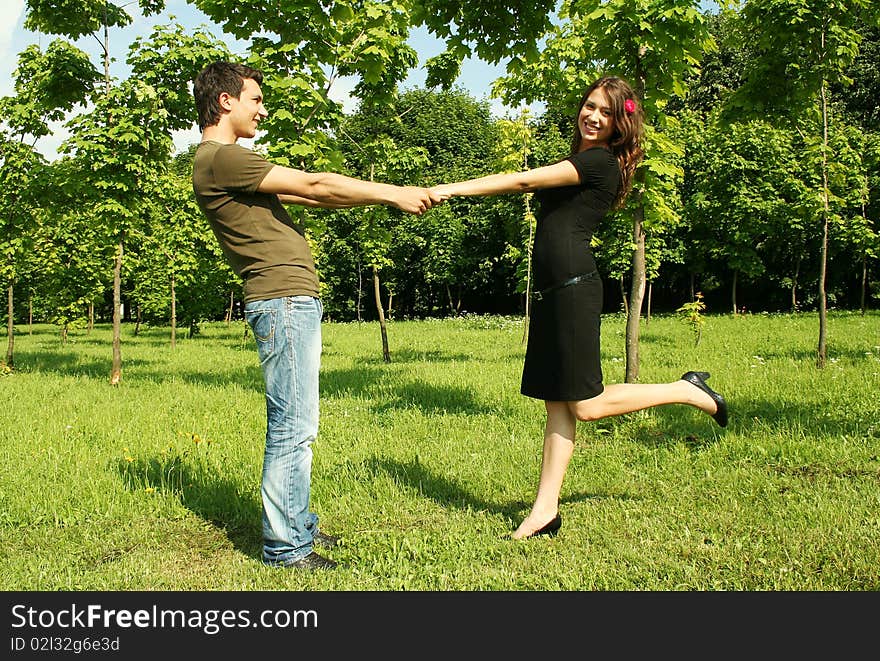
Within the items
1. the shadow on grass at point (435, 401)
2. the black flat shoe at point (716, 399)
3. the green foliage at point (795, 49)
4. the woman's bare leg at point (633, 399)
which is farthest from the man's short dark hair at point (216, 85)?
the green foliage at point (795, 49)

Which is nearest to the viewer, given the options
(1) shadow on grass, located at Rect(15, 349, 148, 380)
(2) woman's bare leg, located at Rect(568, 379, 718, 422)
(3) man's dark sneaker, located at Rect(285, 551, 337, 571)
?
(3) man's dark sneaker, located at Rect(285, 551, 337, 571)

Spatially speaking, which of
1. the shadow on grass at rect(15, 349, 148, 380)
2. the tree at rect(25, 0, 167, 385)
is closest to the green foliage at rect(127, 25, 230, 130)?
the tree at rect(25, 0, 167, 385)

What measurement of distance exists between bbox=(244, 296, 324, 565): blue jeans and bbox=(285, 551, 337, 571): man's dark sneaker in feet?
0.10

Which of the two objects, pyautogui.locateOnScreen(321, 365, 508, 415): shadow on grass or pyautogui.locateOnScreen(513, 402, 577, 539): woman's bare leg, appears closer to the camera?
pyautogui.locateOnScreen(513, 402, 577, 539): woman's bare leg

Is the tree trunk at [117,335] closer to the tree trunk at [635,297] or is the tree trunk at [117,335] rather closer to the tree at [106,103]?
the tree at [106,103]

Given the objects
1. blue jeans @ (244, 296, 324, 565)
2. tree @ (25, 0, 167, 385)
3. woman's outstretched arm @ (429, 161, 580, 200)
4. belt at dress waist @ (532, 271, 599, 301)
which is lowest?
blue jeans @ (244, 296, 324, 565)

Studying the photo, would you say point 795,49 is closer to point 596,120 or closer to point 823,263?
point 823,263

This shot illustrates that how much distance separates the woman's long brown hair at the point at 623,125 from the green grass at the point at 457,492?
202cm

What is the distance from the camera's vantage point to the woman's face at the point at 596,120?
3748 mm

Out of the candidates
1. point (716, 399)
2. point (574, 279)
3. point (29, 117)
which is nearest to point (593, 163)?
point (574, 279)

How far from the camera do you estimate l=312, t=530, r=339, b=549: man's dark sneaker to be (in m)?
3.82

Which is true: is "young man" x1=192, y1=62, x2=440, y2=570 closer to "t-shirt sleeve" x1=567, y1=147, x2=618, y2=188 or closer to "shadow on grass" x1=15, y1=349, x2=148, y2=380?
"t-shirt sleeve" x1=567, y1=147, x2=618, y2=188

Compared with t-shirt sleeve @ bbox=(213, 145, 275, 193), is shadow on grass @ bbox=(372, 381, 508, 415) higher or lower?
lower

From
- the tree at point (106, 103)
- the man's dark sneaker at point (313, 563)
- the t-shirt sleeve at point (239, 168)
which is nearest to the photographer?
the t-shirt sleeve at point (239, 168)
